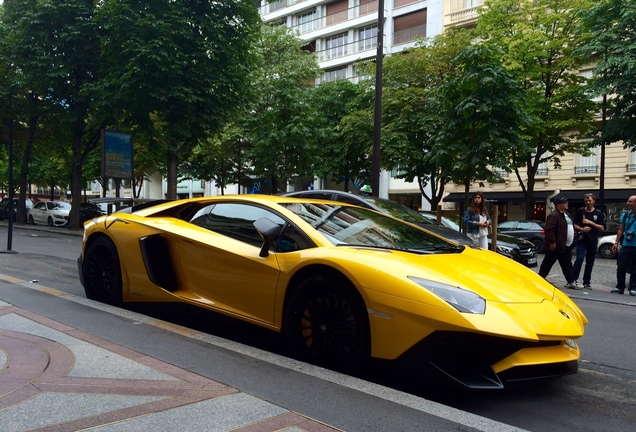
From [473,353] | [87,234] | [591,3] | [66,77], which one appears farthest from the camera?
[66,77]

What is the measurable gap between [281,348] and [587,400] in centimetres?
223

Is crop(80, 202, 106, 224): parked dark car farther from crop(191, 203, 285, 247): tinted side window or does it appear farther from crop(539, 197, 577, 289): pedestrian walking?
crop(191, 203, 285, 247): tinted side window

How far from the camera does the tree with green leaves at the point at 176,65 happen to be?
49.2 feet

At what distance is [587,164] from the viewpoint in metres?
29.9

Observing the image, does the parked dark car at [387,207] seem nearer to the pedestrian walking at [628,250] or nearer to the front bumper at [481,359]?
the pedestrian walking at [628,250]

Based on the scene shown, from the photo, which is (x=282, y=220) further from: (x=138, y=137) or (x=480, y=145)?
(x=138, y=137)

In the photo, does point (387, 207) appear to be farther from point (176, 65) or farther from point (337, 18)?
point (337, 18)

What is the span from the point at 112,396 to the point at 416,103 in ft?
73.0

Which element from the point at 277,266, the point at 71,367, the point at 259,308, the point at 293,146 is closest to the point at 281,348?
the point at 259,308

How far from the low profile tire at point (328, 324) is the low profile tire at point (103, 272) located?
238 cm

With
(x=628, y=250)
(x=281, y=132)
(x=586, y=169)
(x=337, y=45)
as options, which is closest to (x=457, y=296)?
(x=628, y=250)

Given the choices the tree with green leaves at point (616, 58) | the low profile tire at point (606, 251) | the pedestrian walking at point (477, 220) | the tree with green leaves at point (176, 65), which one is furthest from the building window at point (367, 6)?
the pedestrian walking at point (477, 220)

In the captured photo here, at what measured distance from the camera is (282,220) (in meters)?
4.26

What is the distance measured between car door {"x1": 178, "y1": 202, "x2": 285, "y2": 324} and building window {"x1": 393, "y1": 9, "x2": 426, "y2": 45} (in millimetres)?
34329
